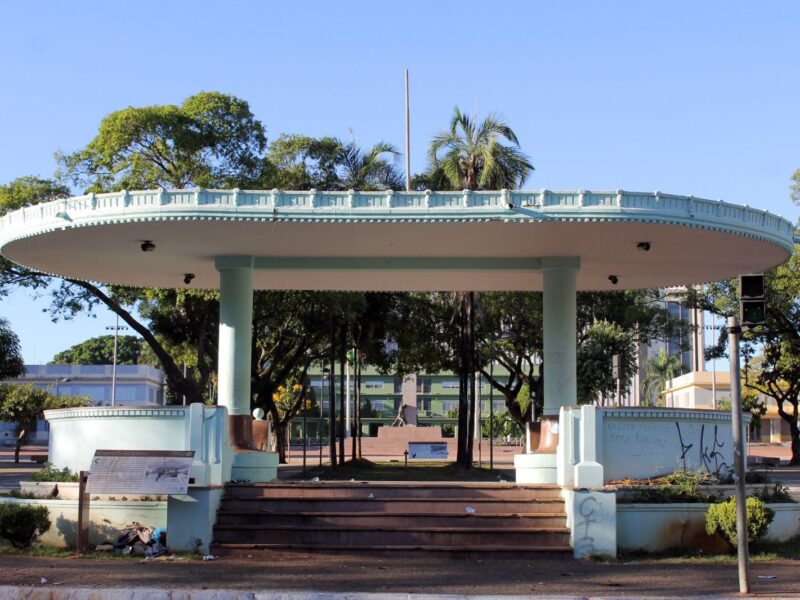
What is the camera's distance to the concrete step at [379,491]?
1670 cm

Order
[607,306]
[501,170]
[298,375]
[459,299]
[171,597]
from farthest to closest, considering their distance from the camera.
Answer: [298,375] → [607,306] → [459,299] → [501,170] → [171,597]

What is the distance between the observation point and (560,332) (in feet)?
62.3

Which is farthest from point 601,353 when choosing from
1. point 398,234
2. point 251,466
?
point 251,466

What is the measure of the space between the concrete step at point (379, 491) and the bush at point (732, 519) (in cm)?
237

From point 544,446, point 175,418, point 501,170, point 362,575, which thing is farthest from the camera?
point 501,170

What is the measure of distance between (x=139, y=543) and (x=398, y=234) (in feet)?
20.7

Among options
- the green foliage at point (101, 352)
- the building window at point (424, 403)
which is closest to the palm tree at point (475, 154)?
the building window at point (424, 403)

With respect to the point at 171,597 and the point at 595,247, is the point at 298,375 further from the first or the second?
the point at 171,597

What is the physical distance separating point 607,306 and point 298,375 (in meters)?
15.2

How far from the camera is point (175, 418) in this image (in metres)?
16.8

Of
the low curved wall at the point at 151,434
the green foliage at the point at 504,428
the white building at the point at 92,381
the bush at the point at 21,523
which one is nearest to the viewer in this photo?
the bush at the point at 21,523

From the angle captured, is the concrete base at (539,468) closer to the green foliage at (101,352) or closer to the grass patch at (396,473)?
the grass patch at (396,473)

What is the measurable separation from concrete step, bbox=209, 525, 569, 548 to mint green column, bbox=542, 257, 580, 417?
11.2 ft

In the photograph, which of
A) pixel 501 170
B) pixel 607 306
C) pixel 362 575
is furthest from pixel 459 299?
pixel 362 575
